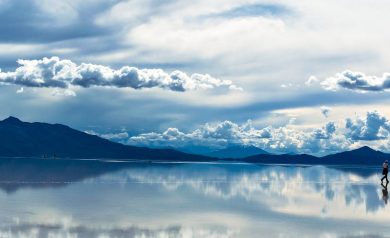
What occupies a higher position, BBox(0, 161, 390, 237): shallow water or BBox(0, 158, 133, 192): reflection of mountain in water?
BBox(0, 158, 133, 192): reflection of mountain in water

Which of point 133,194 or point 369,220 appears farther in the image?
point 133,194

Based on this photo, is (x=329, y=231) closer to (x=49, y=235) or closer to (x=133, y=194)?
(x=49, y=235)

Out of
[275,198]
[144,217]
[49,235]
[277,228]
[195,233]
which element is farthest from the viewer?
[275,198]

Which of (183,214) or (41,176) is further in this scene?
(41,176)

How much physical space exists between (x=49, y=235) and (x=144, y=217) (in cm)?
622

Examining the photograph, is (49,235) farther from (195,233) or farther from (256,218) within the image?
(256,218)

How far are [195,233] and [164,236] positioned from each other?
1.34 metres

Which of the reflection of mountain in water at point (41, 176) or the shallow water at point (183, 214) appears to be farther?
the reflection of mountain in water at point (41, 176)

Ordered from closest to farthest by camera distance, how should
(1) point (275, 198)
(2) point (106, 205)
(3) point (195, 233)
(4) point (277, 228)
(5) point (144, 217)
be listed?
1. (3) point (195, 233)
2. (4) point (277, 228)
3. (5) point (144, 217)
4. (2) point (106, 205)
5. (1) point (275, 198)

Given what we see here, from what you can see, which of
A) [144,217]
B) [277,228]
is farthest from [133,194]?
[277,228]

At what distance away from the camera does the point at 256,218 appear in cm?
2645

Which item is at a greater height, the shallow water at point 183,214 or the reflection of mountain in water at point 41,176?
the reflection of mountain in water at point 41,176

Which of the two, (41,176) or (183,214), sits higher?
(41,176)

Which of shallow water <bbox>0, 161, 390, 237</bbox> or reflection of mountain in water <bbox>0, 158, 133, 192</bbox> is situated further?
reflection of mountain in water <bbox>0, 158, 133, 192</bbox>
